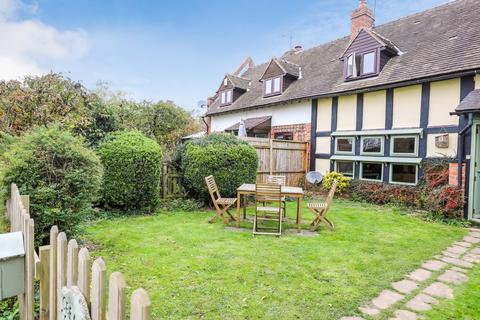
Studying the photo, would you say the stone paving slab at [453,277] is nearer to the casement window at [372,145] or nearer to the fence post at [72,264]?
the fence post at [72,264]

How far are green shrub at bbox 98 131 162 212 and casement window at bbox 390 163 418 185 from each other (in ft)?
26.0

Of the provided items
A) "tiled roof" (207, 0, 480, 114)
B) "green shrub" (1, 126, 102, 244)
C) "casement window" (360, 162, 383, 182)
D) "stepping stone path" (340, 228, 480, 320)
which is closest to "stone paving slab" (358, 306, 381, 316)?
"stepping stone path" (340, 228, 480, 320)

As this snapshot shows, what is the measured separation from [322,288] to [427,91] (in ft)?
27.3

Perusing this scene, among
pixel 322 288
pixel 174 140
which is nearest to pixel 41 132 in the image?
pixel 322 288

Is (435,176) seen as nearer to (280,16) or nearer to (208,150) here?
(208,150)

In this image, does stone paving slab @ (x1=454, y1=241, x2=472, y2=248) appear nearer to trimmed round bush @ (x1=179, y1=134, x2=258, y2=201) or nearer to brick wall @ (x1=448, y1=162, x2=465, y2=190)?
brick wall @ (x1=448, y1=162, x2=465, y2=190)

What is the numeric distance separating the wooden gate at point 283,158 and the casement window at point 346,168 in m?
1.43

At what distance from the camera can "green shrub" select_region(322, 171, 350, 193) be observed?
1120 cm

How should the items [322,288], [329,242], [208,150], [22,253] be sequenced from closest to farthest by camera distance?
[22,253] < [322,288] < [329,242] < [208,150]

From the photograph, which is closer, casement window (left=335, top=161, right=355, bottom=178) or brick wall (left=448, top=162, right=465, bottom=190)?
brick wall (left=448, top=162, right=465, bottom=190)

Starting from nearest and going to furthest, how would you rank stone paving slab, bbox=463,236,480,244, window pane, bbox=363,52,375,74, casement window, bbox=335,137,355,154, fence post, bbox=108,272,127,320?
fence post, bbox=108,272,127,320 → stone paving slab, bbox=463,236,480,244 → window pane, bbox=363,52,375,74 → casement window, bbox=335,137,355,154

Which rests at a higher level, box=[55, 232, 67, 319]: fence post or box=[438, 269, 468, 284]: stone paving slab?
Answer: box=[55, 232, 67, 319]: fence post

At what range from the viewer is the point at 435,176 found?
879 cm

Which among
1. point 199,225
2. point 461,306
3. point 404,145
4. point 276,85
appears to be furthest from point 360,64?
point 461,306
